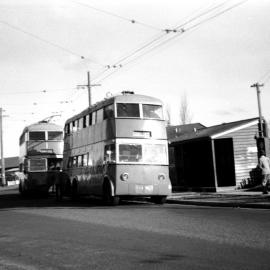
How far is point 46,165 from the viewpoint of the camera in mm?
30125

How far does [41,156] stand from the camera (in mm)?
29828

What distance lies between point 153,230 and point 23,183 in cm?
2200

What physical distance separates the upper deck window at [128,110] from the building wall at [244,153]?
8.01 metres

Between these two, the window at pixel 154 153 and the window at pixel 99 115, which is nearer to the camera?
the window at pixel 154 153

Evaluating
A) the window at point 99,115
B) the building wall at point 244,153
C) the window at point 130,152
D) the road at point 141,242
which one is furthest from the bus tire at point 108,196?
the building wall at point 244,153

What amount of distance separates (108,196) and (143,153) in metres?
2.22

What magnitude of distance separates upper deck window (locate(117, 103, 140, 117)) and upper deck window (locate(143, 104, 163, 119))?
304 millimetres

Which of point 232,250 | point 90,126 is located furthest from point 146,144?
point 232,250

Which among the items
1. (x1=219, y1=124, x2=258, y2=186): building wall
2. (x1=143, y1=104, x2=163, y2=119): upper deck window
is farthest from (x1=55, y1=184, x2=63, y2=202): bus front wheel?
(x1=219, y1=124, x2=258, y2=186): building wall

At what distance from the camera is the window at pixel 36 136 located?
98.1 feet

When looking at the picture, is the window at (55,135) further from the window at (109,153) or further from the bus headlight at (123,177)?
the bus headlight at (123,177)

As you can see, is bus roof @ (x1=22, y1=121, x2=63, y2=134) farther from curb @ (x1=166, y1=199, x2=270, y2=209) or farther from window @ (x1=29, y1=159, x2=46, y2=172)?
curb @ (x1=166, y1=199, x2=270, y2=209)

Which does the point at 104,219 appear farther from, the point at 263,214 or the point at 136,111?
the point at 136,111

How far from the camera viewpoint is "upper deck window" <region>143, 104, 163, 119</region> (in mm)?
19109
